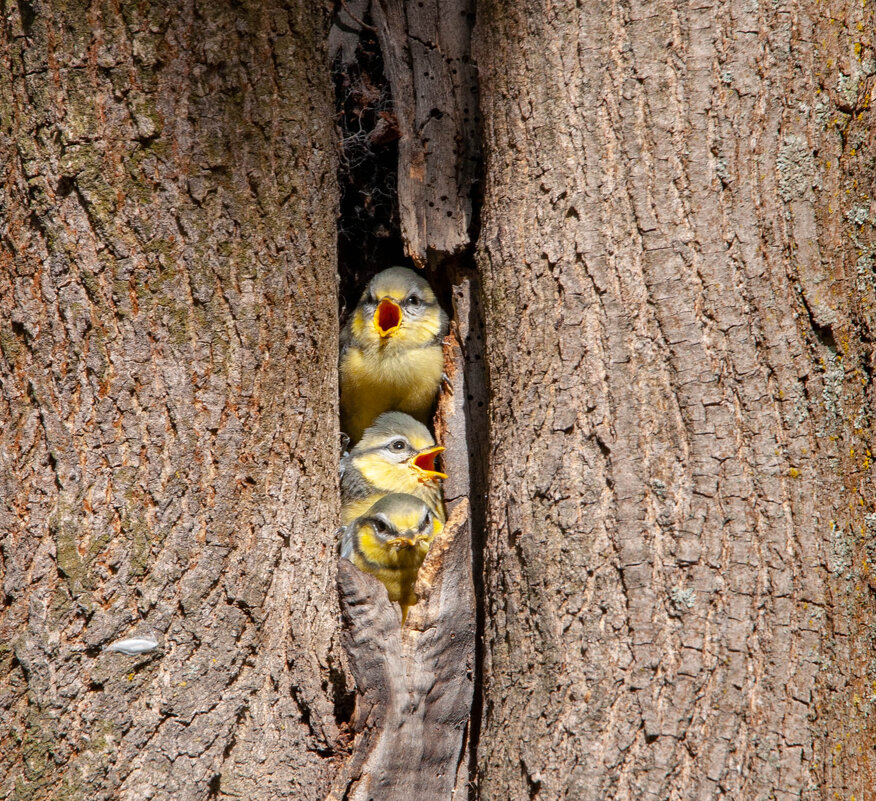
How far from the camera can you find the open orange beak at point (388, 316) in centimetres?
333

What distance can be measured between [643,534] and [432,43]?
189 centimetres

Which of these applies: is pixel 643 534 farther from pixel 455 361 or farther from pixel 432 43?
pixel 432 43

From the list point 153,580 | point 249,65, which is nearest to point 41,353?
point 153,580

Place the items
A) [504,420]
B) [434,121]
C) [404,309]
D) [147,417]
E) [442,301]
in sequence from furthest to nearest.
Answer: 1. [404,309]
2. [442,301]
3. [434,121]
4. [504,420]
5. [147,417]

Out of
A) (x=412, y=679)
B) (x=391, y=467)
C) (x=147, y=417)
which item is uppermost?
(x=147, y=417)

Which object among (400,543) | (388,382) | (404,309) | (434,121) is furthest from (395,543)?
(434,121)

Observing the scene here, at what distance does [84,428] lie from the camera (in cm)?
208

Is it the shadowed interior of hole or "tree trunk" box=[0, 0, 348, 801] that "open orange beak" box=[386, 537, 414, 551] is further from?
the shadowed interior of hole

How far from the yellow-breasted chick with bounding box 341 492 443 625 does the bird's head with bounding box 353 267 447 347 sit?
67 centimetres

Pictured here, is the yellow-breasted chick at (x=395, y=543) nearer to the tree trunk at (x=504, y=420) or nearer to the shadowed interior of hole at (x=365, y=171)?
the tree trunk at (x=504, y=420)

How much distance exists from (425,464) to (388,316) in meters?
0.61

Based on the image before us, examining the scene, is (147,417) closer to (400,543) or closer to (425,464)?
(400,543)

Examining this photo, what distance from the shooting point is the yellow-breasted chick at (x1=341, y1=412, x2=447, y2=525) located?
10.9 feet

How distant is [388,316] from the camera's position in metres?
3.36
